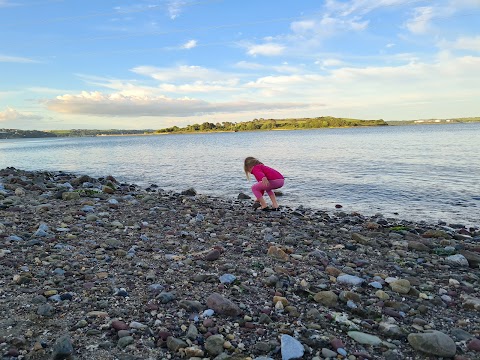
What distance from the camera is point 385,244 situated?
9102mm

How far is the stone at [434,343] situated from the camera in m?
4.21

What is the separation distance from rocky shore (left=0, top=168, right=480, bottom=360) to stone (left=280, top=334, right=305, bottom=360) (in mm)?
16

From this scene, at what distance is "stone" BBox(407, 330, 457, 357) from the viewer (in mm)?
4207

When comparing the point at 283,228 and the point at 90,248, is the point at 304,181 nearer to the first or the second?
the point at 283,228

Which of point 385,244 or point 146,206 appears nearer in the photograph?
point 385,244

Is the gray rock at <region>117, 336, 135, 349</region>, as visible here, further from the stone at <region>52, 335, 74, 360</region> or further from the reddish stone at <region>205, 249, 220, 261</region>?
the reddish stone at <region>205, 249, 220, 261</region>

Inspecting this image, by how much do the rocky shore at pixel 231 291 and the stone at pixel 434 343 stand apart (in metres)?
0.01

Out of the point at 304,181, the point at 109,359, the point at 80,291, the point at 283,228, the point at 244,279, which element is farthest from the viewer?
the point at 304,181

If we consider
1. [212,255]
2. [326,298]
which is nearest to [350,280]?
[326,298]

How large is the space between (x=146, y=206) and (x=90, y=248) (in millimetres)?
5621

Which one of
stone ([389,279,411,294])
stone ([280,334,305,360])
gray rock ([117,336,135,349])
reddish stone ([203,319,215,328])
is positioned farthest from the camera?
stone ([389,279,411,294])

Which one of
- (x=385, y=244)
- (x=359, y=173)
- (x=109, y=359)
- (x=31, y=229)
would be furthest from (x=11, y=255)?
(x=359, y=173)

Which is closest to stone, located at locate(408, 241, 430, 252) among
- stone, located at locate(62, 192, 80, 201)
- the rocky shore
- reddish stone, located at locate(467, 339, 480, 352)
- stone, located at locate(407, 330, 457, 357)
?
the rocky shore

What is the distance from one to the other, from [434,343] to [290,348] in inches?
67.1
